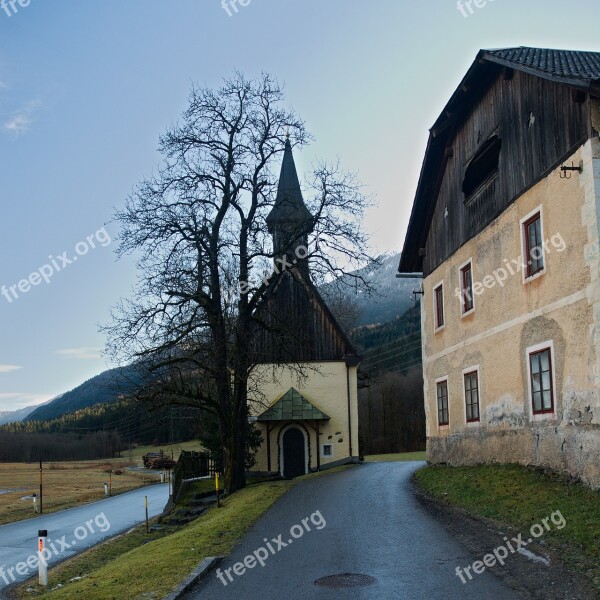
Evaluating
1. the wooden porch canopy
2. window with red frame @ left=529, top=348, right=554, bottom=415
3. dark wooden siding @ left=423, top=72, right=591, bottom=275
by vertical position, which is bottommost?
the wooden porch canopy

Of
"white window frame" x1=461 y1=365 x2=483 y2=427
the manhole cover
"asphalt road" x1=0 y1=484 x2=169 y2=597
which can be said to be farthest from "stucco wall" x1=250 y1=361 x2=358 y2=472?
the manhole cover

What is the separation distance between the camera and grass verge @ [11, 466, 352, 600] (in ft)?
33.4

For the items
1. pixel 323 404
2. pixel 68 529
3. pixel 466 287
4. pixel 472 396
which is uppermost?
pixel 466 287

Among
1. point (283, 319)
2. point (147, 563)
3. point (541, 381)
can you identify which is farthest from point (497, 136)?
point (147, 563)

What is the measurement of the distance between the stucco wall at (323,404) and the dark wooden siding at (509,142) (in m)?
12.7

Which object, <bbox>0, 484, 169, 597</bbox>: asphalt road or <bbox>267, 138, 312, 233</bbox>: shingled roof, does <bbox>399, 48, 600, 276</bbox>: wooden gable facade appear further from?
<bbox>0, 484, 169, 597</bbox>: asphalt road

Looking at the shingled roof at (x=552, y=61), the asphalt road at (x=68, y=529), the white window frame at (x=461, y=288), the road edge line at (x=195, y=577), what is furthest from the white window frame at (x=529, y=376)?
the asphalt road at (x=68, y=529)

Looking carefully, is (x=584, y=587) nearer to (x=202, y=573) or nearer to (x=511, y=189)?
(x=202, y=573)

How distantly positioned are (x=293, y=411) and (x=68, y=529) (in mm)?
10999

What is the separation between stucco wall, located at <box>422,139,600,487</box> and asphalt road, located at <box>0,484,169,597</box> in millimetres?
11118

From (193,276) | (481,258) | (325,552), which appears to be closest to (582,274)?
(481,258)

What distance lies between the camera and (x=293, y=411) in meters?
33.2

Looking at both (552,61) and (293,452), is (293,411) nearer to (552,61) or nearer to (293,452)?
(293,452)

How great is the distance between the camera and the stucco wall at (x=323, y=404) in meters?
33.8
